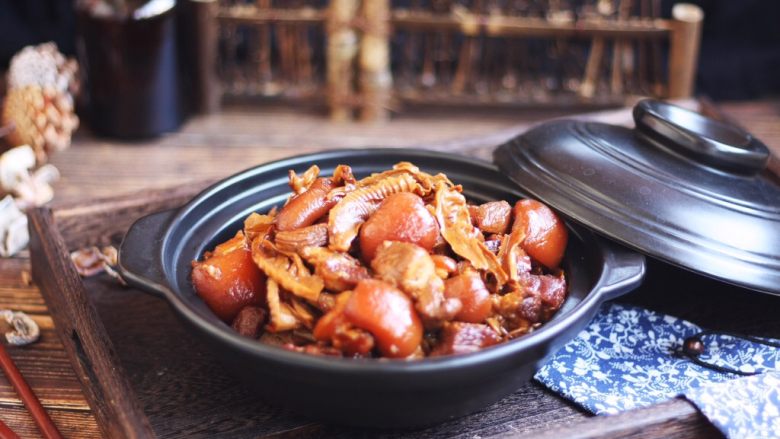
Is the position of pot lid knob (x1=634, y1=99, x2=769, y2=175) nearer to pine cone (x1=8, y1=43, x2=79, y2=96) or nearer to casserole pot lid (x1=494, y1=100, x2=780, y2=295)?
casserole pot lid (x1=494, y1=100, x2=780, y2=295)

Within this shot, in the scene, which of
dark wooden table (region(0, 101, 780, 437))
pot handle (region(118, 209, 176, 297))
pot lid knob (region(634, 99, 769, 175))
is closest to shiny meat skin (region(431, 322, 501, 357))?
pot handle (region(118, 209, 176, 297))

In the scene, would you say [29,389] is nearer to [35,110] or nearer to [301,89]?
[35,110]

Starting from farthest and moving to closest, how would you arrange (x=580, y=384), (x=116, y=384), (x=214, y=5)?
(x=214, y=5), (x=580, y=384), (x=116, y=384)

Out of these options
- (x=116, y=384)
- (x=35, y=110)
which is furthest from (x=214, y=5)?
(x=116, y=384)

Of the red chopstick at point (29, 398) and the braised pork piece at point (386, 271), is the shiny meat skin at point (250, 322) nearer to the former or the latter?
the braised pork piece at point (386, 271)

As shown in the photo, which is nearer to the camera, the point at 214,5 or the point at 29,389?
the point at 29,389

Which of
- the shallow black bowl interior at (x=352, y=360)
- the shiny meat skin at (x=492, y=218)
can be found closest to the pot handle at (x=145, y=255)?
the shallow black bowl interior at (x=352, y=360)
